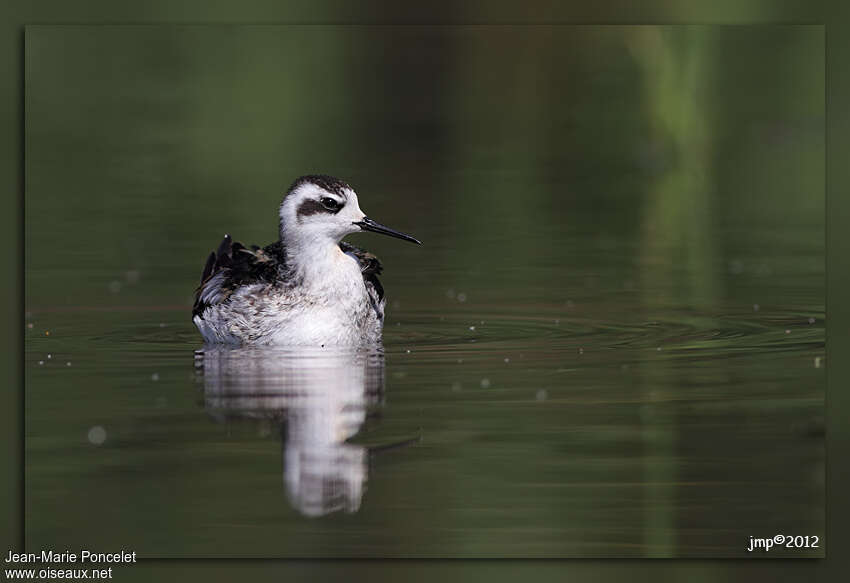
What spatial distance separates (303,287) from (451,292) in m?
1.90

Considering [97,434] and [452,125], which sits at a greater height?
[452,125]

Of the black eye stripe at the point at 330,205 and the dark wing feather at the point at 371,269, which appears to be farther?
the dark wing feather at the point at 371,269

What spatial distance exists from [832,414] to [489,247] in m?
6.61

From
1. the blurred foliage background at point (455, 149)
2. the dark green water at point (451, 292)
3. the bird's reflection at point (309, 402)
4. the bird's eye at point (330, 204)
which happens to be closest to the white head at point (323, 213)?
the bird's eye at point (330, 204)

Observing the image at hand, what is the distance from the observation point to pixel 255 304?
13.4m

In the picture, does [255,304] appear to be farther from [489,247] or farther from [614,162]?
[614,162]

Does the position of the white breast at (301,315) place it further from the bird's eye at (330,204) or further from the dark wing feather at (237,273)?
the bird's eye at (330,204)

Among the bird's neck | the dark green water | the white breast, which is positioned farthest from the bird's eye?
the dark green water

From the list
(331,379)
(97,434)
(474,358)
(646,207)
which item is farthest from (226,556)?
(646,207)

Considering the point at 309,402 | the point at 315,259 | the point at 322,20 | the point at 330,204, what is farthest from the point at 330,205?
the point at 309,402

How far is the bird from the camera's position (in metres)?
13.3

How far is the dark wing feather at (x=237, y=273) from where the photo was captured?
1381 centimetres

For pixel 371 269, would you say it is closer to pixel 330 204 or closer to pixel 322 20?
pixel 330 204

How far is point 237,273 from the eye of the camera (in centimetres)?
1400
